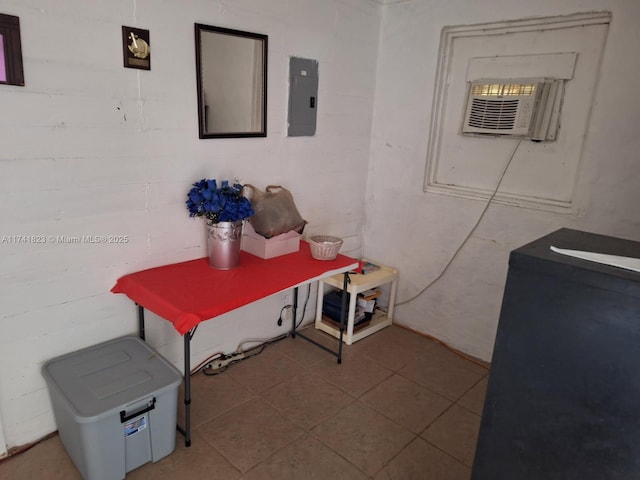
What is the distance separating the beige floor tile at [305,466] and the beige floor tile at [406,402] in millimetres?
436

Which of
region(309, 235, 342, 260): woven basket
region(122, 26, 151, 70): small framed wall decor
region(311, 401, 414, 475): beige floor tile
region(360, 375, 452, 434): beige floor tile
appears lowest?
region(311, 401, 414, 475): beige floor tile

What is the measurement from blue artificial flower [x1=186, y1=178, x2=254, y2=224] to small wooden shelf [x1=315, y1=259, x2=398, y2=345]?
3.41 ft

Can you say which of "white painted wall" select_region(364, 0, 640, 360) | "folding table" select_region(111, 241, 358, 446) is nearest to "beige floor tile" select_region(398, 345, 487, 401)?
"white painted wall" select_region(364, 0, 640, 360)

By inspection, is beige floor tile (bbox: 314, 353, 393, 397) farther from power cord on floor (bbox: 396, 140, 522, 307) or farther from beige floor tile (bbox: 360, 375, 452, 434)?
power cord on floor (bbox: 396, 140, 522, 307)

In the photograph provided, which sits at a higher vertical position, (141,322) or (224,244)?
(224,244)

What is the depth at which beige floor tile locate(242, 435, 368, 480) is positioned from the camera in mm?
1983

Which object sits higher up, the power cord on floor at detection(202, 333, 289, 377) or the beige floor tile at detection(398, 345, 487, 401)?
the power cord on floor at detection(202, 333, 289, 377)

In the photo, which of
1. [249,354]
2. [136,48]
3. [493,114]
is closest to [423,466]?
[249,354]

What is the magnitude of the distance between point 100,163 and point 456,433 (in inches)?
83.6

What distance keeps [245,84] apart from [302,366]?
65.6 inches

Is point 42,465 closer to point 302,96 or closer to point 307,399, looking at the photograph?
point 307,399

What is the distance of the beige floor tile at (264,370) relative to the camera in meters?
2.60

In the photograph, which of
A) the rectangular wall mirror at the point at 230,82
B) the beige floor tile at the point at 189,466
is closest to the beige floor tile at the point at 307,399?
the beige floor tile at the point at 189,466

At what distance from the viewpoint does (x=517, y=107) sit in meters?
2.56
